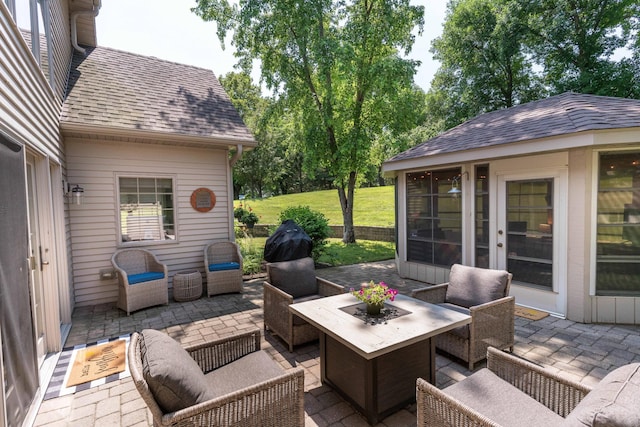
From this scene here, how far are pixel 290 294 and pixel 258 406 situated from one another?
7.41 feet

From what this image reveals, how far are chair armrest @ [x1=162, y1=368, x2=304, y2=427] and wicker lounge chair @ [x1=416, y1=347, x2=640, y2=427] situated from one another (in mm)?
816

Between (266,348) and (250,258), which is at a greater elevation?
(250,258)

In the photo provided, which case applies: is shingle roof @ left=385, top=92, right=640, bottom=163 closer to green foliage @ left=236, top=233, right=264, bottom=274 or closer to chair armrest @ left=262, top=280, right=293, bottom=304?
chair armrest @ left=262, top=280, right=293, bottom=304

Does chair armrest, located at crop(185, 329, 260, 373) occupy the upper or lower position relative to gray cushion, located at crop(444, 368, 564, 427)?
upper

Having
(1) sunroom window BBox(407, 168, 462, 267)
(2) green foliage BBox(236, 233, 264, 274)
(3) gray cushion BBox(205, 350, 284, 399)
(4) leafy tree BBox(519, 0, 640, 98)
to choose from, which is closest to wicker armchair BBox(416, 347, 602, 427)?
(3) gray cushion BBox(205, 350, 284, 399)

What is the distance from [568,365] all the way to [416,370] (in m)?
1.87

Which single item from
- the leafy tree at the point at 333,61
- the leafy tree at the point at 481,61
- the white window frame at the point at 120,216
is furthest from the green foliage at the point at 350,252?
the leafy tree at the point at 481,61

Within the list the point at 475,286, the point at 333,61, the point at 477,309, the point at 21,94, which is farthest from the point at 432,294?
the point at 333,61

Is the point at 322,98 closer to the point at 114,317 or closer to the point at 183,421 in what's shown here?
the point at 114,317

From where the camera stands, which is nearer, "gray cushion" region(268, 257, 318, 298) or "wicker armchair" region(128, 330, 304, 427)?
"wicker armchair" region(128, 330, 304, 427)

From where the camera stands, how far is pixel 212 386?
2271 mm

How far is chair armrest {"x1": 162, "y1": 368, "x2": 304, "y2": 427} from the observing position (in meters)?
1.75

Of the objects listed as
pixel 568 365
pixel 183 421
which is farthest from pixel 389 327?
pixel 568 365

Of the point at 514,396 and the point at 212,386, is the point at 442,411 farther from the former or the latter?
the point at 212,386
